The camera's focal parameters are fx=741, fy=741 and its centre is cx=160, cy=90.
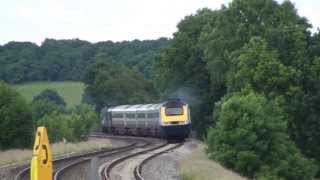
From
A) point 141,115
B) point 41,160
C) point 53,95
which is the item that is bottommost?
point 41,160

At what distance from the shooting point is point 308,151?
2016 inches

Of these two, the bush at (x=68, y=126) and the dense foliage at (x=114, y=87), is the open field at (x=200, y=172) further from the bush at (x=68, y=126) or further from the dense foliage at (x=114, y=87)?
the dense foliage at (x=114, y=87)

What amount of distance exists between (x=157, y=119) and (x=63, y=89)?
282 feet

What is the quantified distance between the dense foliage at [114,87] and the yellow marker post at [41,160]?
108909 mm

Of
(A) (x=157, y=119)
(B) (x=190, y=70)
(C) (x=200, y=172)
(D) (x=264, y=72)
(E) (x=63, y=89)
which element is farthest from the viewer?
(E) (x=63, y=89)

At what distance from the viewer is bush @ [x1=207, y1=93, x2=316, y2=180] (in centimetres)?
3522

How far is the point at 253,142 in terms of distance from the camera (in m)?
36.2

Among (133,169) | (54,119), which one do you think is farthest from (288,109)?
(133,169)

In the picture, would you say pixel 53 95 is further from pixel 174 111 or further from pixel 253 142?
pixel 253 142

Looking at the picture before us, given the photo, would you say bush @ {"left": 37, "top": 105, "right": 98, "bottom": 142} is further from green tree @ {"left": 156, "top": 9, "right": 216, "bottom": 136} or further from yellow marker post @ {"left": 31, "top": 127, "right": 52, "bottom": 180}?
yellow marker post @ {"left": 31, "top": 127, "right": 52, "bottom": 180}

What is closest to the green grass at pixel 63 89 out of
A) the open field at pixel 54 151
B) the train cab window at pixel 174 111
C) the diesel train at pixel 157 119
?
the diesel train at pixel 157 119

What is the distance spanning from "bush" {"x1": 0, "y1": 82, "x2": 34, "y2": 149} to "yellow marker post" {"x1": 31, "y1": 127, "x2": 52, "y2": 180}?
3580cm

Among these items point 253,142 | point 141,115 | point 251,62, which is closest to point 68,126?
point 141,115

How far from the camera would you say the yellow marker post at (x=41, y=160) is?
25.4ft
